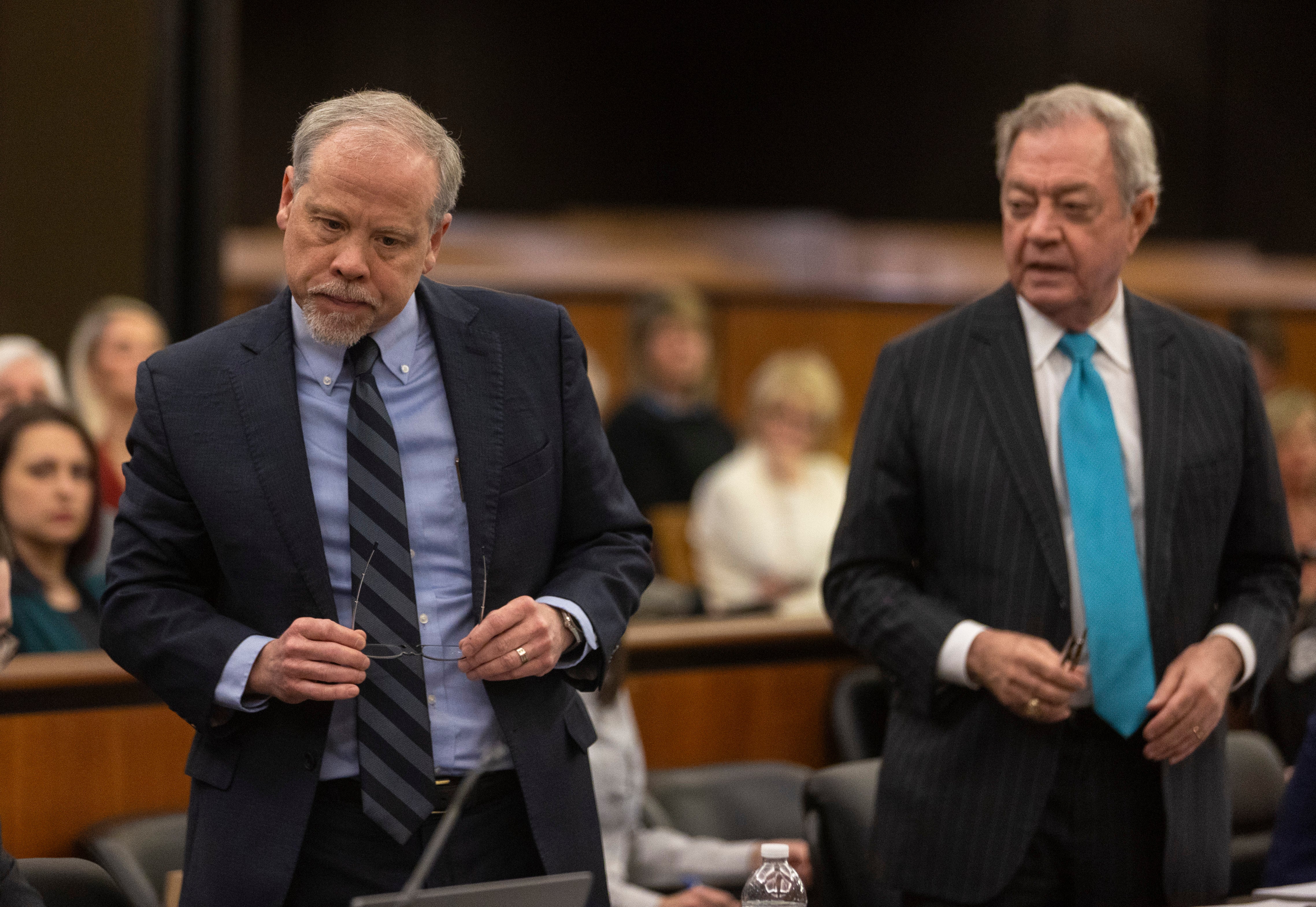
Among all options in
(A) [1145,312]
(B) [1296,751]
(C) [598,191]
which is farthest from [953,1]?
(A) [1145,312]

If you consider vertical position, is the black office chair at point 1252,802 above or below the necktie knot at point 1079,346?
below

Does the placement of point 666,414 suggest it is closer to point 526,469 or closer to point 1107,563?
point 1107,563

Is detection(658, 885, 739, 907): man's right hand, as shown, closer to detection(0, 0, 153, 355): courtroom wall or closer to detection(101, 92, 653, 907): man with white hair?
detection(101, 92, 653, 907): man with white hair

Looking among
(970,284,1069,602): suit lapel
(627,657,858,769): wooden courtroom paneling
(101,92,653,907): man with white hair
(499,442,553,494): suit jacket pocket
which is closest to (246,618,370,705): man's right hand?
(101,92,653,907): man with white hair

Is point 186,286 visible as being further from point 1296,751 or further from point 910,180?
point 910,180

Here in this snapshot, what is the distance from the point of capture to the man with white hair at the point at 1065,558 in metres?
1.93

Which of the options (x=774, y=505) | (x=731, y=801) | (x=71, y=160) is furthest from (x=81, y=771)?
(x=71, y=160)

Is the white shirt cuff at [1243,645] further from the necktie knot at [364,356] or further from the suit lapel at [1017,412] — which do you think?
the necktie knot at [364,356]

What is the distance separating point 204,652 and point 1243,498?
1376mm

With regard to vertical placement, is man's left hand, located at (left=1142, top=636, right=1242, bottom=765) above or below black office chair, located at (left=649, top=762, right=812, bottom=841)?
above

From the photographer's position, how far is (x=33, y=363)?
3.85 m

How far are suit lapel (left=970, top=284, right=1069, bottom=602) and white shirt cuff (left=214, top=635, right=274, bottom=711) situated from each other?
98 centimetres

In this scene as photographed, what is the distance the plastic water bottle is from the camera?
5.55ft

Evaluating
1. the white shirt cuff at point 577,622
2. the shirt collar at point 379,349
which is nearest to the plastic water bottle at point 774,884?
the white shirt cuff at point 577,622
